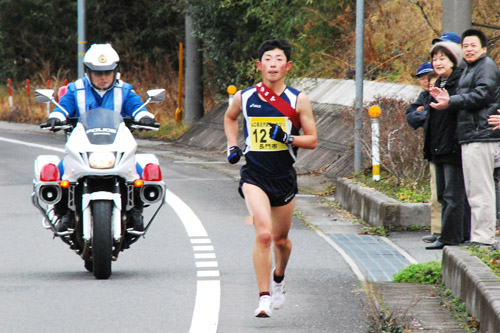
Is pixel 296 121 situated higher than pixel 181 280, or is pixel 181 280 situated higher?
pixel 296 121

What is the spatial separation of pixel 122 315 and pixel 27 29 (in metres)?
32.9

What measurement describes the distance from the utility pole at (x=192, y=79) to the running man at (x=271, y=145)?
18214 mm

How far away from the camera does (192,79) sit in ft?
87.1

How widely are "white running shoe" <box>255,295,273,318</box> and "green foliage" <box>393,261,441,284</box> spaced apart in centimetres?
194

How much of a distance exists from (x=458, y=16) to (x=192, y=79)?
15.3 metres

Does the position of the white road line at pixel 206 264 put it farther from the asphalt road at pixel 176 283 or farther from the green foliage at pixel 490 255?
the green foliage at pixel 490 255

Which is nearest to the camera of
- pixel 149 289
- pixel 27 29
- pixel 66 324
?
pixel 66 324

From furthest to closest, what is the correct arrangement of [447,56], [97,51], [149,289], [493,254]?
[447,56]
[97,51]
[149,289]
[493,254]

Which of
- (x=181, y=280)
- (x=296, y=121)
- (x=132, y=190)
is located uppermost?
(x=296, y=121)

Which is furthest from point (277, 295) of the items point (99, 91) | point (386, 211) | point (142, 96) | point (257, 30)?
point (142, 96)

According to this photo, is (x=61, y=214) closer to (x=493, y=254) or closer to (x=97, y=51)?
(x=97, y=51)

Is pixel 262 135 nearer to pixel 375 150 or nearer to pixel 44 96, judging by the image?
pixel 44 96

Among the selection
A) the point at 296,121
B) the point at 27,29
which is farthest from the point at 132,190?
the point at 27,29

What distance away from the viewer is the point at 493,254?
8250mm
